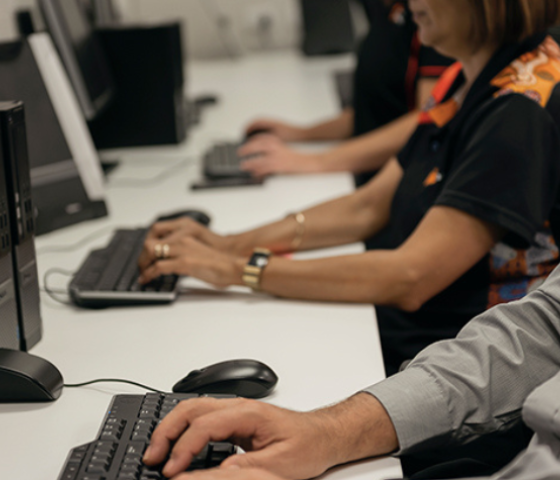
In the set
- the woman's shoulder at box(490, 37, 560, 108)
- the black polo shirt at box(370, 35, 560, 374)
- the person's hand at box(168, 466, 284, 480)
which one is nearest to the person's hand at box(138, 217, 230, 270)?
the black polo shirt at box(370, 35, 560, 374)

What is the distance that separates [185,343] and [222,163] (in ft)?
3.15

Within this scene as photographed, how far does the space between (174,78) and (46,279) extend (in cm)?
102

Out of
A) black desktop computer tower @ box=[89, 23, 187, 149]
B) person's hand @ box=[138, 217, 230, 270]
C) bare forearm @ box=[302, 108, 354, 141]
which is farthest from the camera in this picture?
bare forearm @ box=[302, 108, 354, 141]

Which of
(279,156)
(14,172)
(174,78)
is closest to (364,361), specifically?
(14,172)

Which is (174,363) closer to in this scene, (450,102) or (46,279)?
(46,279)

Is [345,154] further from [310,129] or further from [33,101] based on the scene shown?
[33,101]

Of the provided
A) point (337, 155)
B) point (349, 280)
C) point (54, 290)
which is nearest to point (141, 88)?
point (337, 155)

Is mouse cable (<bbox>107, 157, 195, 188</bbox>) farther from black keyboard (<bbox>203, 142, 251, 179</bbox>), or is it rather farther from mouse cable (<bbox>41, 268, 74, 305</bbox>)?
mouse cable (<bbox>41, 268, 74, 305</bbox>)

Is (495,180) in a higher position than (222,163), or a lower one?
higher

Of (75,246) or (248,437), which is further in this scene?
(75,246)

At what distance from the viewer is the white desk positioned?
96cm

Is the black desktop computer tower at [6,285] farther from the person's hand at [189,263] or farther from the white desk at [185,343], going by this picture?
the person's hand at [189,263]

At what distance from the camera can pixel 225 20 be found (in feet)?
11.7

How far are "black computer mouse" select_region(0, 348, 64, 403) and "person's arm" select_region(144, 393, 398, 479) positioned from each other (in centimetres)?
25
